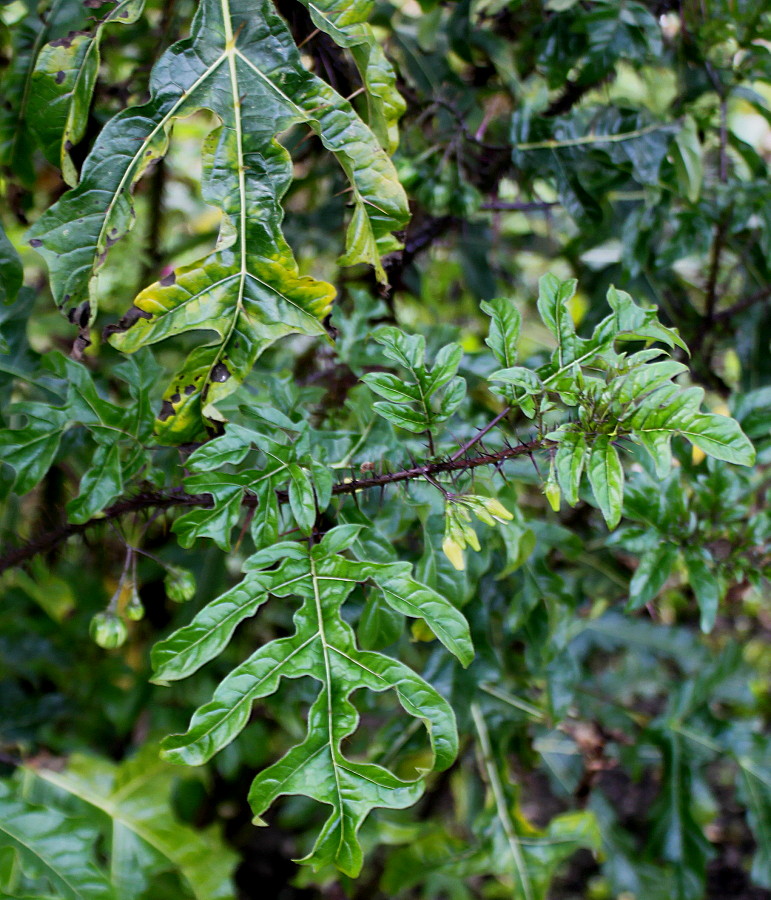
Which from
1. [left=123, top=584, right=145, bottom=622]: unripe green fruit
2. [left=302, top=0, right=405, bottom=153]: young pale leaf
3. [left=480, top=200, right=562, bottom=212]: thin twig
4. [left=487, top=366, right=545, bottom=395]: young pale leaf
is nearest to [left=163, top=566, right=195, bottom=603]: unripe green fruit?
[left=123, top=584, right=145, bottom=622]: unripe green fruit

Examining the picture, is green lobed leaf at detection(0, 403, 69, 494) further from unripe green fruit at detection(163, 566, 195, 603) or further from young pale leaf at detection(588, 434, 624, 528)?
young pale leaf at detection(588, 434, 624, 528)

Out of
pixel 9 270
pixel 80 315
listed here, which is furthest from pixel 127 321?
pixel 9 270

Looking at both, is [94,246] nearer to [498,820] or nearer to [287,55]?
[287,55]

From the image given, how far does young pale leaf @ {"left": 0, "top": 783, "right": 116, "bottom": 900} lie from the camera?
78 centimetres

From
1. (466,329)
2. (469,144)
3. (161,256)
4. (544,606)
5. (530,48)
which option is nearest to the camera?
(544,606)

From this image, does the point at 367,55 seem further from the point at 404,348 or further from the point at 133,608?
the point at 133,608

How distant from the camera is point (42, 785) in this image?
1113mm

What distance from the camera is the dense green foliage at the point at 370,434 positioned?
2.11 ft

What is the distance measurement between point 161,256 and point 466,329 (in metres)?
0.66

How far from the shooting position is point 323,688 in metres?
0.63

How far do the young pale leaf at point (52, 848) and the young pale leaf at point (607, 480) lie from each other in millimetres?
663

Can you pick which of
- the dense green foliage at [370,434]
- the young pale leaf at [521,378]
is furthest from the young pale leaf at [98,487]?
the young pale leaf at [521,378]

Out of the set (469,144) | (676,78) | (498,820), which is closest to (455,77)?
(469,144)

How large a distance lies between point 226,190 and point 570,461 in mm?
392
